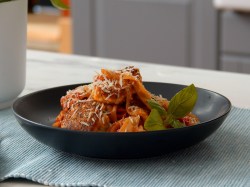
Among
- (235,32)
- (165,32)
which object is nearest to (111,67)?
(235,32)

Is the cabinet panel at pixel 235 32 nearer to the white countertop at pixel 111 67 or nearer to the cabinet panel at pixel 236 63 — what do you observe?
the cabinet panel at pixel 236 63

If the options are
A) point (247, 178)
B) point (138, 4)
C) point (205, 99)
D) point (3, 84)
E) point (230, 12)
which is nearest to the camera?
point (247, 178)

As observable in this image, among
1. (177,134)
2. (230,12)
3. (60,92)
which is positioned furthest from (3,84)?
(230,12)

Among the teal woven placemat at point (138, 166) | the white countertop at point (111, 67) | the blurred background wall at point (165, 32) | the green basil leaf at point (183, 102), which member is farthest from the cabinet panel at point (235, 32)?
the green basil leaf at point (183, 102)

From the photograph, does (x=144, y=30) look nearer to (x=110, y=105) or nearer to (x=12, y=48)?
(x=12, y=48)

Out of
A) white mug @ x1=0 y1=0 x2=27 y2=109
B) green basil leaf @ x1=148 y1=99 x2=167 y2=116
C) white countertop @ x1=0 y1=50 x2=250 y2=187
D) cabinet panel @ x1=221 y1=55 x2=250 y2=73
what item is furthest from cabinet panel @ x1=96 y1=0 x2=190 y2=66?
green basil leaf @ x1=148 y1=99 x2=167 y2=116

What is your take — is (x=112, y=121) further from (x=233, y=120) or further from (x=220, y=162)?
(x=233, y=120)
